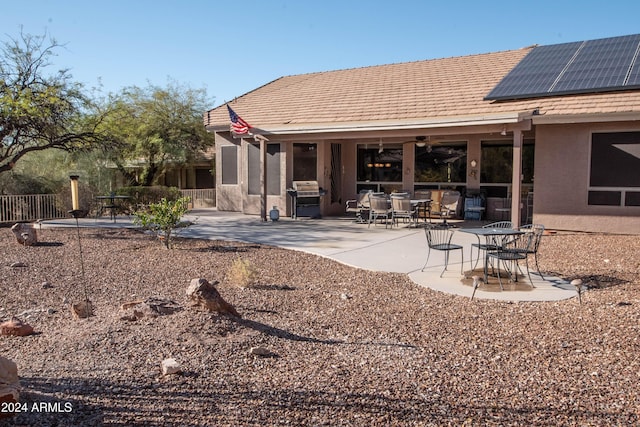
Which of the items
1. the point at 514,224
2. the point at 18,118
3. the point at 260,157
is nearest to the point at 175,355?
the point at 514,224

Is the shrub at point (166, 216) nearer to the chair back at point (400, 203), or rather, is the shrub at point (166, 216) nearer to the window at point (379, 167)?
the chair back at point (400, 203)

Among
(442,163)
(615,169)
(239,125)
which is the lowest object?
(615,169)

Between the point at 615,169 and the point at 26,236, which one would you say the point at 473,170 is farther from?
the point at 26,236

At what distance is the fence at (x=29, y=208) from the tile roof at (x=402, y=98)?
6.27 meters

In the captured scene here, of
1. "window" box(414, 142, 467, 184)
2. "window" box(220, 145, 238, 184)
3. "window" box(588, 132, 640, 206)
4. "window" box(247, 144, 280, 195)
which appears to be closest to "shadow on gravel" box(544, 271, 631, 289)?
"window" box(588, 132, 640, 206)

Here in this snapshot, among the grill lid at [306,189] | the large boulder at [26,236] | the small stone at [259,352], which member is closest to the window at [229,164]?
the grill lid at [306,189]

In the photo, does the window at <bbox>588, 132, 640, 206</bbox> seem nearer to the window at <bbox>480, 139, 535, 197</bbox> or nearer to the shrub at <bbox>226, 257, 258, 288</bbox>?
the window at <bbox>480, 139, 535, 197</bbox>

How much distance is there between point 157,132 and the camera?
2597 centimetres

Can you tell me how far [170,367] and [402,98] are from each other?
14.7 meters

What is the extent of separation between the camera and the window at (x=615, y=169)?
13.3 metres

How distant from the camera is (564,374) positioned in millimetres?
4910


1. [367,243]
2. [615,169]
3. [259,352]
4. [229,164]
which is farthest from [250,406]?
[229,164]

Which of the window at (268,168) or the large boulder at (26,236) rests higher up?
the window at (268,168)

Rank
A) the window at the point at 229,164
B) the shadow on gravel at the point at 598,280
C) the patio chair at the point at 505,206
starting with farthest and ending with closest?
the window at the point at 229,164 < the patio chair at the point at 505,206 < the shadow on gravel at the point at 598,280
